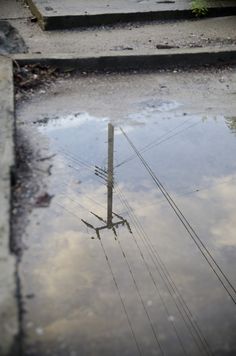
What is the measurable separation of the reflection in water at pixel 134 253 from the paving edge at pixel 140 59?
1.36 metres

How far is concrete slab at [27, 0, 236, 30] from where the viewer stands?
6.19 m

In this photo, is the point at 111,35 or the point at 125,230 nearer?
the point at 125,230

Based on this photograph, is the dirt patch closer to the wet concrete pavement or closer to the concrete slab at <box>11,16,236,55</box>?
the wet concrete pavement

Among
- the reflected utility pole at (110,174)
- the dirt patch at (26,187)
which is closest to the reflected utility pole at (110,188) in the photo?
the reflected utility pole at (110,174)

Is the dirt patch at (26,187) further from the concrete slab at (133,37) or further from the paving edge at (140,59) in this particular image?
the concrete slab at (133,37)

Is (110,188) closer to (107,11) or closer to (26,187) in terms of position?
(26,187)

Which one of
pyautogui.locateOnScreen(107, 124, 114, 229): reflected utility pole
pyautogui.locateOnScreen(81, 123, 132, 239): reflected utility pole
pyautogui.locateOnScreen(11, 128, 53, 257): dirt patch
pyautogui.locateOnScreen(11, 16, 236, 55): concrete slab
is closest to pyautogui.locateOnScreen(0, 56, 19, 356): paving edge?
pyautogui.locateOnScreen(11, 128, 53, 257): dirt patch

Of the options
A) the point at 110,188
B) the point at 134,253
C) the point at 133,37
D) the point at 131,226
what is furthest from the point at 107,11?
the point at 134,253

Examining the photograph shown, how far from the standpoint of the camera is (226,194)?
3445 millimetres

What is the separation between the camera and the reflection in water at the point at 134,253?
2.38 meters

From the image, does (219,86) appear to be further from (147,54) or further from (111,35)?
(111,35)

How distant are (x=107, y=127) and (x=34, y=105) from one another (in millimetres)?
872

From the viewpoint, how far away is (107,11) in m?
6.43

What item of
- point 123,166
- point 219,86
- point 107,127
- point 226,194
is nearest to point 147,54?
point 219,86
